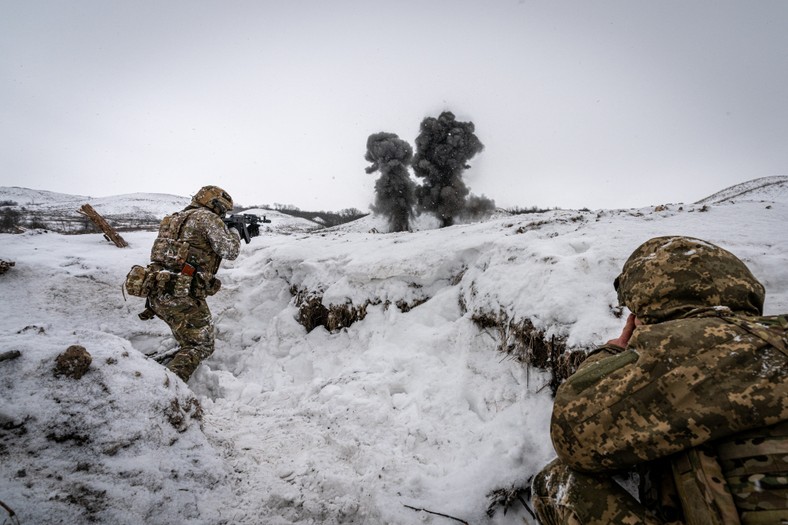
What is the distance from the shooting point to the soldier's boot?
3.68m

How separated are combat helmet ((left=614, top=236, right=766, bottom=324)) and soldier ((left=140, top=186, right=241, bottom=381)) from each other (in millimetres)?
4254

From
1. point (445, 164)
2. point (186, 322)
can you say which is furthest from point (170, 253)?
point (445, 164)

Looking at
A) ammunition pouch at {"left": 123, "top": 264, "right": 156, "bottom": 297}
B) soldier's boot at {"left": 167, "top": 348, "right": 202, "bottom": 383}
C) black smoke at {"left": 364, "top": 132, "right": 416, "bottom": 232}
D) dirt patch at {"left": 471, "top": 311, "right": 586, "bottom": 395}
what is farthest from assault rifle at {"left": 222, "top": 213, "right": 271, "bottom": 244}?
black smoke at {"left": 364, "top": 132, "right": 416, "bottom": 232}

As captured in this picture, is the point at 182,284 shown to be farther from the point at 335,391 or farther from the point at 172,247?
the point at 335,391

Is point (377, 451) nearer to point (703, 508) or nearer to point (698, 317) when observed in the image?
point (703, 508)

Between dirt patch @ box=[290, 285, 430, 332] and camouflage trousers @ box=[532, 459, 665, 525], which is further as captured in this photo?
dirt patch @ box=[290, 285, 430, 332]

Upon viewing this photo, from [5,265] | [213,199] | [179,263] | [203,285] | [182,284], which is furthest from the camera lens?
[5,265]

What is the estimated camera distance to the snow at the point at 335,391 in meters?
2.06

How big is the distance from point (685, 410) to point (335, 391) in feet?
10.1

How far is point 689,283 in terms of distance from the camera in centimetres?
140

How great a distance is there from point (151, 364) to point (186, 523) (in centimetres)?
139

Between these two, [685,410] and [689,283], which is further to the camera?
[689,283]

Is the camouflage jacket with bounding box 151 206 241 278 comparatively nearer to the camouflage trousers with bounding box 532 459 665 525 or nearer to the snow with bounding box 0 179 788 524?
the snow with bounding box 0 179 788 524

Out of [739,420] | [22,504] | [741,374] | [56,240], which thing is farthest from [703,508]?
[56,240]
